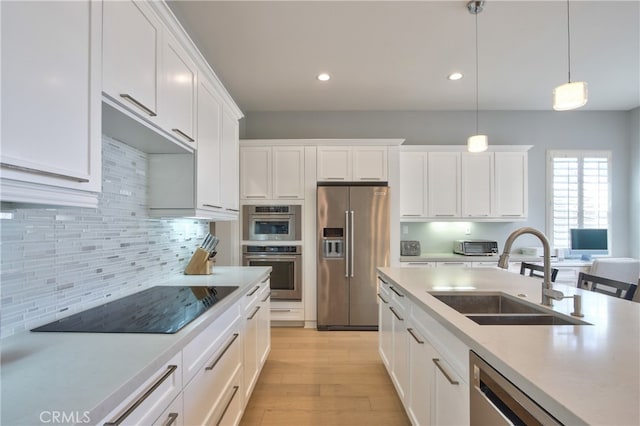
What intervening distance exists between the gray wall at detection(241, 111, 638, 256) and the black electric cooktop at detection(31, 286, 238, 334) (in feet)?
10.8

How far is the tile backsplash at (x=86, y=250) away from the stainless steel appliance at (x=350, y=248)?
1.91 metres

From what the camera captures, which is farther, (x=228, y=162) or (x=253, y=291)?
(x=228, y=162)

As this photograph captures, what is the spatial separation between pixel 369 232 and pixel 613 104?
13.4 feet

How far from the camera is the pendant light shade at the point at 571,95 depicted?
1939mm

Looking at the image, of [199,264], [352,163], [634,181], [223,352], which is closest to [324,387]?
[223,352]

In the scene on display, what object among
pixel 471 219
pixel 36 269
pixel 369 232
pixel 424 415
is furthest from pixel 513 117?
pixel 36 269

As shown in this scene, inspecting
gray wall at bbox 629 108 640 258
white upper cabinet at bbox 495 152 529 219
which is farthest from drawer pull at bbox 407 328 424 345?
gray wall at bbox 629 108 640 258

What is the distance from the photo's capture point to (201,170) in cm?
210

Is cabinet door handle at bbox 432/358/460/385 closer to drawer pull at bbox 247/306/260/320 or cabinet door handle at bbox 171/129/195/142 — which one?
drawer pull at bbox 247/306/260/320

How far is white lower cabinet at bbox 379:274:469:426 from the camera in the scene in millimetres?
1176

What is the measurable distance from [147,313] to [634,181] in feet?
21.0

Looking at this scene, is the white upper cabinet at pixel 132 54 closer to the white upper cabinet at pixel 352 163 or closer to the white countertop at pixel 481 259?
the white upper cabinet at pixel 352 163

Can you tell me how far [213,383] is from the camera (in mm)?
1389

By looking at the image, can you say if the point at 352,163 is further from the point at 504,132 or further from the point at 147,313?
the point at 147,313
